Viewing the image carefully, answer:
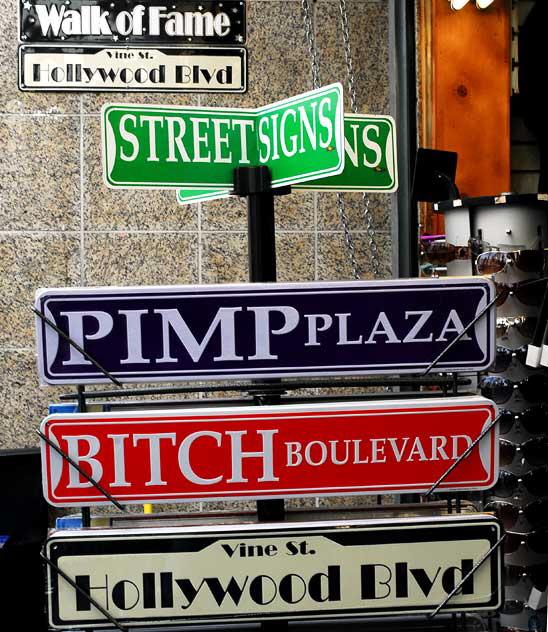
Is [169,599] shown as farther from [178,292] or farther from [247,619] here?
[178,292]

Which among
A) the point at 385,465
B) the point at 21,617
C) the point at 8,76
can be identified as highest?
the point at 8,76

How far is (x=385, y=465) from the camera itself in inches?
47.6

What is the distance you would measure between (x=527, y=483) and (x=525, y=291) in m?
0.62

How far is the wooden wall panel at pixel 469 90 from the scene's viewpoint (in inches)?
145

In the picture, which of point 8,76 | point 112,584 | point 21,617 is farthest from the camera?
point 8,76

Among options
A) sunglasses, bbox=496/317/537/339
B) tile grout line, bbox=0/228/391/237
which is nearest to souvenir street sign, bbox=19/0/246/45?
A: tile grout line, bbox=0/228/391/237

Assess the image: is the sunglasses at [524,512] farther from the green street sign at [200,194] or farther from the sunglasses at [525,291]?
the green street sign at [200,194]

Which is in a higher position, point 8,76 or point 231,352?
point 8,76

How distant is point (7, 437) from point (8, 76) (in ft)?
5.11

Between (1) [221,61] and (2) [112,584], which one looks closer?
(2) [112,584]

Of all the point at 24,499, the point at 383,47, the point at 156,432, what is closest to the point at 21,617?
the point at 24,499

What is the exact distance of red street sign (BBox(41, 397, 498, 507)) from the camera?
1180mm

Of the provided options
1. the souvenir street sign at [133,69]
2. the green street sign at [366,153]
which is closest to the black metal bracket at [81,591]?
the green street sign at [366,153]

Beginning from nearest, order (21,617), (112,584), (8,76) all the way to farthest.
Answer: (112,584), (21,617), (8,76)
